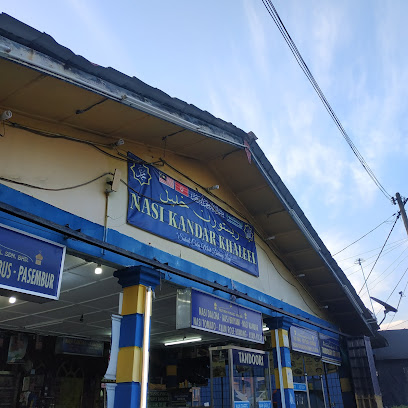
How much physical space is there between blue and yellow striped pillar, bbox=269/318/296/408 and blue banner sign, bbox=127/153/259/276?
1668 millimetres

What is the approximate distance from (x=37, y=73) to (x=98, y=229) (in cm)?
250

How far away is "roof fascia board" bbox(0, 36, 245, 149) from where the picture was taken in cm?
474

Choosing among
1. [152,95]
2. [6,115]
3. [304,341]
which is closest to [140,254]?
[152,95]

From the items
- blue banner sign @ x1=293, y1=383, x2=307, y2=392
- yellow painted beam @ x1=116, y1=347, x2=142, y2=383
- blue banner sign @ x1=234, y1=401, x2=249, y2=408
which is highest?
yellow painted beam @ x1=116, y1=347, x2=142, y2=383

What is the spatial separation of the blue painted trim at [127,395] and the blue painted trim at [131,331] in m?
0.58

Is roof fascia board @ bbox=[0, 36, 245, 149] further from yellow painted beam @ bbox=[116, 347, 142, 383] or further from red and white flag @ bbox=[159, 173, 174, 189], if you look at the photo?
yellow painted beam @ bbox=[116, 347, 142, 383]

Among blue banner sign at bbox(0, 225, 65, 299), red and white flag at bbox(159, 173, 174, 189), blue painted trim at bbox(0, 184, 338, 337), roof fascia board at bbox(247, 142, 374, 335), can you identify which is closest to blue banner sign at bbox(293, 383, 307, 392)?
roof fascia board at bbox(247, 142, 374, 335)

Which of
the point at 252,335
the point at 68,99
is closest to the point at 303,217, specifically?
the point at 252,335

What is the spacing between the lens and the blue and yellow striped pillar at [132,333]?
5875mm

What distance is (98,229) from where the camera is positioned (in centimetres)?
641

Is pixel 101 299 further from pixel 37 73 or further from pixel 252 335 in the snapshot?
pixel 37 73

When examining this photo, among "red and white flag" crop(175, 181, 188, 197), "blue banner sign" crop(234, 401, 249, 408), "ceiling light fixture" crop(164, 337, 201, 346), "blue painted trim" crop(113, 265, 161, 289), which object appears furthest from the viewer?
"ceiling light fixture" crop(164, 337, 201, 346)

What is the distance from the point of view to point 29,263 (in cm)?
509

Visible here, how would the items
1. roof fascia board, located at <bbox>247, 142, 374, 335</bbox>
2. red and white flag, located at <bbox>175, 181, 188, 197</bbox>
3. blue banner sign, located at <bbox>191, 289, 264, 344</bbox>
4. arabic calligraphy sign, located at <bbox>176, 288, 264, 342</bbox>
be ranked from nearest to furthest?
arabic calligraphy sign, located at <bbox>176, 288, 264, 342</bbox>
blue banner sign, located at <bbox>191, 289, 264, 344</bbox>
red and white flag, located at <bbox>175, 181, 188, 197</bbox>
roof fascia board, located at <bbox>247, 142, 374, 335</bbox>
